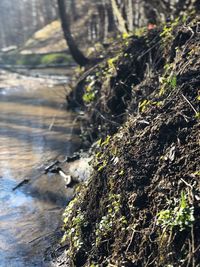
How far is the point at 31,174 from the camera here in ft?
33.2

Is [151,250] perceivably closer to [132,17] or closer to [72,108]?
[72,108]

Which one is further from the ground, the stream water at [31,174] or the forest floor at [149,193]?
the forest floor at [149,193]

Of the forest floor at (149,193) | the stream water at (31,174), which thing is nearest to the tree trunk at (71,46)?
the stream water at (31,174)

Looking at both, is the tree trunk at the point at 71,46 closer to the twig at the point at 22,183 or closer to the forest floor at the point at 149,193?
the twig at the point at 22,183

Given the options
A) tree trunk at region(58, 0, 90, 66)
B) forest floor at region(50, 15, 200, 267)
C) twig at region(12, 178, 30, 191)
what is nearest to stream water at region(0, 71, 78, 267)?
twig at region(12, 178, 30, 191)

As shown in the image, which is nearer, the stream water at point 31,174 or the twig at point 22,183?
the stream water at point 31,174

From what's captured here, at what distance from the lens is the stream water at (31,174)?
7094 millimetres

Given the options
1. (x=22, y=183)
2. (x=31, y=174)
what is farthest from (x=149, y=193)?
(x=31, y=174)

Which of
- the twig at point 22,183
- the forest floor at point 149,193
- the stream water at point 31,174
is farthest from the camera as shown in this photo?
the twig at point 22,183

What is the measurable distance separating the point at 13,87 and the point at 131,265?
758 inches

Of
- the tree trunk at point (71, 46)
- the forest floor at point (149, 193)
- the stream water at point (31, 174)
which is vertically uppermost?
the tree trunk at point (71, 46)

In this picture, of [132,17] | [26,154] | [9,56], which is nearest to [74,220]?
[26,154]

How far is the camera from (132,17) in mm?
18609

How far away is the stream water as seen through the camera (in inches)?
279
